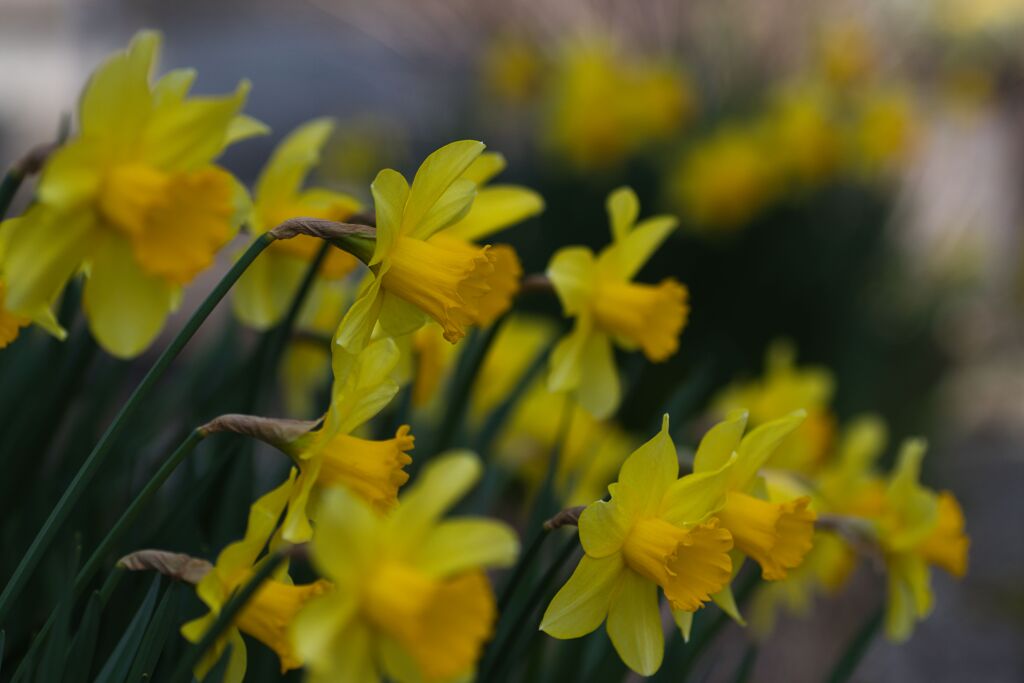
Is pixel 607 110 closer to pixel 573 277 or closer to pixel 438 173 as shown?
pixel 573 277

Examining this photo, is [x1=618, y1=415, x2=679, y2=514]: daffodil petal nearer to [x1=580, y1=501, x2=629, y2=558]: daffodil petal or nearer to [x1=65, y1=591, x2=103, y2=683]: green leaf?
[x1=580, y1=501, x2=629, y2=558]: daffodil petal

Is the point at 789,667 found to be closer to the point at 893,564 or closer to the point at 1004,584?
the point at 1004,584

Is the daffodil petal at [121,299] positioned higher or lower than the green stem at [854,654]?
higher

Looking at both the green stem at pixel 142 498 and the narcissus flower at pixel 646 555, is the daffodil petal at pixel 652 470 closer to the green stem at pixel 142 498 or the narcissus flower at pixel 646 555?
the narcissus flower at pixel 646 555

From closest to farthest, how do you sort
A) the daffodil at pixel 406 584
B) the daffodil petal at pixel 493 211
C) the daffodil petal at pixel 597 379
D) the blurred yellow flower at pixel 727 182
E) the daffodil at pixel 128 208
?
the daffodil at pixel 406 584 → the daffodil at pixel 128 208 → the daffodil petal at pixel 493 211 → the daffodil petal at pixel 597 379 → the blurred yellow flower at pixel 727 182

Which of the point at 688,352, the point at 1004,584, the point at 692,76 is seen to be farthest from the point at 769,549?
the point at 692,76

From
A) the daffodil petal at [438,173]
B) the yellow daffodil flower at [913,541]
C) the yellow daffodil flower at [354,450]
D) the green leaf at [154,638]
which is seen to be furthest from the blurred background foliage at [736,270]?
the daffodil petal at [438,173]
